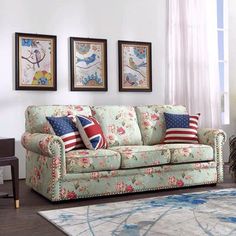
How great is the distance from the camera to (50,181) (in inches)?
137

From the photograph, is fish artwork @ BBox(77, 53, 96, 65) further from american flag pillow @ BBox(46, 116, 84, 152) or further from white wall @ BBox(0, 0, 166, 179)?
american flag pillow @ BBox(46, 116, 84, 152)

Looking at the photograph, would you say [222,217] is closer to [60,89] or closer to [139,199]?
[139,199]

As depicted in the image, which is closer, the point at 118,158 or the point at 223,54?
the point at 118,158

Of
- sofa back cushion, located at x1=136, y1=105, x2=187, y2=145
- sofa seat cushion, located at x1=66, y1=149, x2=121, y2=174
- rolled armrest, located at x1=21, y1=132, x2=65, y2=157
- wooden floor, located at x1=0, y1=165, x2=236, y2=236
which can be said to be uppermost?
sofa back cushion, located at x1=136, y1=105, x2=187, y2=145

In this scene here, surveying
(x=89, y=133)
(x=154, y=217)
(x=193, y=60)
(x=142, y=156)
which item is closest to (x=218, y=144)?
(x=142, y=156)

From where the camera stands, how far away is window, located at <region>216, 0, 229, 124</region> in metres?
6.12

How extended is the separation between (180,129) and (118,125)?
27.2 inches

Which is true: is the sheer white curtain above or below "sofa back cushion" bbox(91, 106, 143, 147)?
above

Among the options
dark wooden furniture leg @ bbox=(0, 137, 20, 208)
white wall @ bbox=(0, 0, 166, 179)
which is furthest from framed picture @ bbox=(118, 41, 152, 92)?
dark wooden furniture leg @ bbox=(0, 137, 20, 208)

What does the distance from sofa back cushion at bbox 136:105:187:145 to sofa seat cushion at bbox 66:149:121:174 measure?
2.86ft

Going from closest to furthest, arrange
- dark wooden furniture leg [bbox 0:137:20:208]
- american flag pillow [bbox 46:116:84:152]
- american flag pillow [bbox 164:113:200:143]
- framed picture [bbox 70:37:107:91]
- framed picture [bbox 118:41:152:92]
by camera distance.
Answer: dark wooden furniture leg [bbox 0:137:20:208] → american flag pillow [bbox 46:116:84:152] → american flag pillow [bbox 164:113:200:143] → framed picture [bbox 70:37:107:91] → framed picture [bbox 118:41:152:92]

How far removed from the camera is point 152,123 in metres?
4.58

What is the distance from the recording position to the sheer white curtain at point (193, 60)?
5.49 meters

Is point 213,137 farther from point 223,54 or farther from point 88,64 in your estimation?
point 223,54
